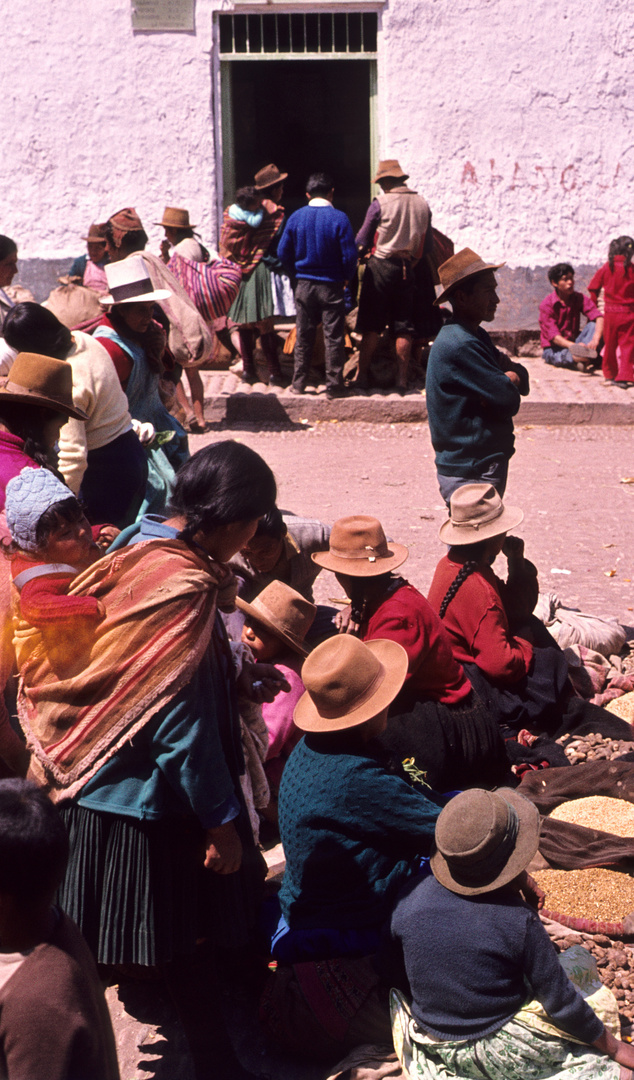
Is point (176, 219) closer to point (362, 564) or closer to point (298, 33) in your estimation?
point (298, 33)

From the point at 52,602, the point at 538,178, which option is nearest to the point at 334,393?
the point at 538,178

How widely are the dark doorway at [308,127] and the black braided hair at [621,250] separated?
7.99 m

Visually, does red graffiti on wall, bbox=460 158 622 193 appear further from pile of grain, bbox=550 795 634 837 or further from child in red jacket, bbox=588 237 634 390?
pile of grain, bbox=550 795 634 837

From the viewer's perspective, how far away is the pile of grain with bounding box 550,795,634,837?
158 inches

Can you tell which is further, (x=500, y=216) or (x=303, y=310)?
(x=500, y=216)

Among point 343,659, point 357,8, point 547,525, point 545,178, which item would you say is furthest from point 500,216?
point 343,659

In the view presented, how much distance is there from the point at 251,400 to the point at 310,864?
7.98 metres

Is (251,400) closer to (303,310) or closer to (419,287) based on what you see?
(303,310)

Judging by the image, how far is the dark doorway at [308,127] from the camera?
1911cm

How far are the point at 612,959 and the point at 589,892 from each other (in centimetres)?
34

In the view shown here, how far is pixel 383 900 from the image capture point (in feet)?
10.1

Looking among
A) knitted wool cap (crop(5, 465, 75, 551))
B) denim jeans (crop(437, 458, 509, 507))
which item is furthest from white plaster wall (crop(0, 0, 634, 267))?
knitted wool cap (crop(5, 465, 75, 551))

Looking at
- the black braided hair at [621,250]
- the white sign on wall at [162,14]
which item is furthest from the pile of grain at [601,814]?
the white sign on wall at [162,14]

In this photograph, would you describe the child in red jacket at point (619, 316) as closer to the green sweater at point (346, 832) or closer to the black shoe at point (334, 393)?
the black shoe at point (334, 393)
